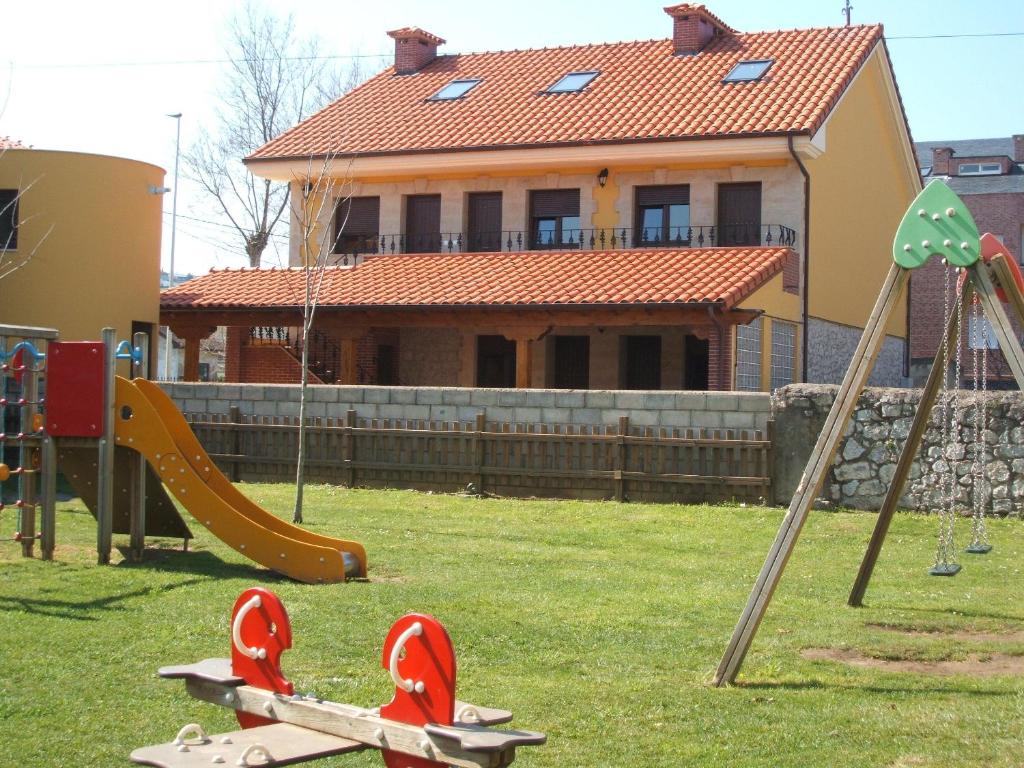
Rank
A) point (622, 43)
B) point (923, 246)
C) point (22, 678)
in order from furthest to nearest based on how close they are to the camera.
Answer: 1. point (622, 43)
2. point (923, 246)
3. point (22, 678)

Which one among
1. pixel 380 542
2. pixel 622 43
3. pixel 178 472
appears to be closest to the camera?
pixel 178 472

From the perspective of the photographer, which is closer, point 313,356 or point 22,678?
point 22,678

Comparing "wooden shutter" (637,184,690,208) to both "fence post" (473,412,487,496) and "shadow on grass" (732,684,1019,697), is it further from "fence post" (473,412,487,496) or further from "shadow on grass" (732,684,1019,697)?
"shadow on grass" (732,684,1019,697)

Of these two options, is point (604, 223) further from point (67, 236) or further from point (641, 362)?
point (67, 236)

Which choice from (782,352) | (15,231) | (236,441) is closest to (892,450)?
(782,352)

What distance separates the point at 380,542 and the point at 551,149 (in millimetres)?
14728

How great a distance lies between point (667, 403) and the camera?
17.7 meters

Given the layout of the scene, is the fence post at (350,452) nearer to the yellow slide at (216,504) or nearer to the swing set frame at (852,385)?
the yellow slide at (216,504)

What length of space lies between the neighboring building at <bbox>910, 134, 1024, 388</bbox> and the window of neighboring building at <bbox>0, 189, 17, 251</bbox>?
24.8 meters

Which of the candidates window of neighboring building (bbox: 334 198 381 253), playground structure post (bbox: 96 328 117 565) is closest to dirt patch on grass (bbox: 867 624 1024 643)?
playground structure post (bbox: 96 328 117 565)

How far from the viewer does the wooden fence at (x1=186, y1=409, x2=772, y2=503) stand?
17.4 meters

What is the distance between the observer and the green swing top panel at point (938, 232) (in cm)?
774

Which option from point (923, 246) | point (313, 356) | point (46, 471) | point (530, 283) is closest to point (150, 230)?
point (313, 356)

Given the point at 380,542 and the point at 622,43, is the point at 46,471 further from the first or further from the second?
the point at 622,43
